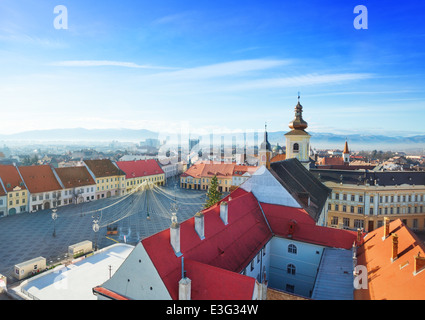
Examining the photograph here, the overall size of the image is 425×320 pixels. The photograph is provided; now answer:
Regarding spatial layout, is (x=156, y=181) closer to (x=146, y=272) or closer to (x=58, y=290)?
(x=58, y=290)

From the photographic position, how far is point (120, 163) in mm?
72812

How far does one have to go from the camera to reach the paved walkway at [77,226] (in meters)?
32.9

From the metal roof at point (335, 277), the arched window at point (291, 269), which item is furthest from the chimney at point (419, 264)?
the arched window at point (291, 269)

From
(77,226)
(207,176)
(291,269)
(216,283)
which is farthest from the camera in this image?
(207,176)

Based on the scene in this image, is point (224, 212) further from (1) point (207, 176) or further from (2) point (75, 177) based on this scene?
(1) point (207, 176)

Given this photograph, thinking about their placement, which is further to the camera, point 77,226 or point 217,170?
point 217,170

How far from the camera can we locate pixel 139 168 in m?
76.4

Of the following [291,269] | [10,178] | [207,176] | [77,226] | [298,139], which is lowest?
[77,226]

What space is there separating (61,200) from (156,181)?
27.9 meters

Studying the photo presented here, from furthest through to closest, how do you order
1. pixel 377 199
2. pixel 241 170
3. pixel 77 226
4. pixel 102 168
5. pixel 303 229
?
pixel 241 170 → pixel 102 168 → pixel 377 199 → pixel 77 226 → pixel 303 229

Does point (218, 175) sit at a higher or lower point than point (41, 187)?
lower

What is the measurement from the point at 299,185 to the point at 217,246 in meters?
17.6

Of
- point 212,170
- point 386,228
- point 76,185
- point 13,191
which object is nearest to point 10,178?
point 13,191
